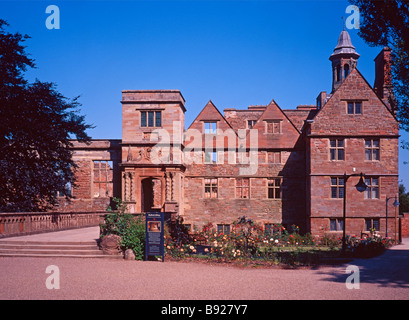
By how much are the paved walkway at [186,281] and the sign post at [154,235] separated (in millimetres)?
491

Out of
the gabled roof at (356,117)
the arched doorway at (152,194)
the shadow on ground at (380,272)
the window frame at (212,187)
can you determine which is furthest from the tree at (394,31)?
the arched doorway at (152,194)

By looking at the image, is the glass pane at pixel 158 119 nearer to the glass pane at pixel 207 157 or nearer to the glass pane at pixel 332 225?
the glass pane at pixel 207 157

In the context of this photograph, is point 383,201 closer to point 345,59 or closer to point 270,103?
point 270,103

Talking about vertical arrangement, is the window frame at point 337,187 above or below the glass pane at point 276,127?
below

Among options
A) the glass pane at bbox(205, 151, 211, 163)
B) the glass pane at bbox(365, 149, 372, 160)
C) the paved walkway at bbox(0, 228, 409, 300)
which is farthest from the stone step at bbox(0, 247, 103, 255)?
the glass pane at bbox(365, 149, 372, 160)

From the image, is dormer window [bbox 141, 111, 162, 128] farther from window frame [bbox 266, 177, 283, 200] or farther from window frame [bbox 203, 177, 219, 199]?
window frame [bbox 266, 177, 283, 200]

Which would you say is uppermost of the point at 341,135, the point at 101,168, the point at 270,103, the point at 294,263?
the point at 270,103

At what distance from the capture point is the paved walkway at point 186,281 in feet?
28.1

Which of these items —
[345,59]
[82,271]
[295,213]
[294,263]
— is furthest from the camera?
[345,59]

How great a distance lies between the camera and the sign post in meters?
13.2

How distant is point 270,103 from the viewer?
29141 millimetres

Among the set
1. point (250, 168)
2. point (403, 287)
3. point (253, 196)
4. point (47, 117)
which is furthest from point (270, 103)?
point (403, 287)

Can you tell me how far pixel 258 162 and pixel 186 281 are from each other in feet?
62.9
